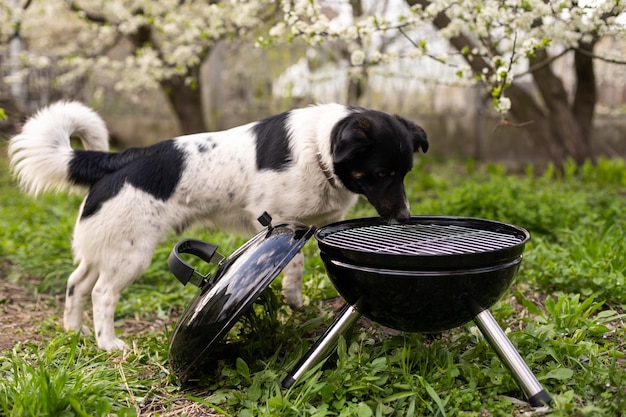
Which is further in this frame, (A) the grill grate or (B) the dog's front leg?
(B) the dog's front leg

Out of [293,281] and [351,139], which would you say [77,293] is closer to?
[293,281]

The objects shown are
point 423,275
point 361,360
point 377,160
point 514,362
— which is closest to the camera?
point 423,275

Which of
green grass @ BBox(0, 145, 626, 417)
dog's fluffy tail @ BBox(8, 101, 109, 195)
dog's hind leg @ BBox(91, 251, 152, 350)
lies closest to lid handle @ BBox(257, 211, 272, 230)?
green grass @ BBox(0, 145, 626, 417)

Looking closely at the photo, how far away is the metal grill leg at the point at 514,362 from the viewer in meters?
2.03

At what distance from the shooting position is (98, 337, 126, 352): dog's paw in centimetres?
298

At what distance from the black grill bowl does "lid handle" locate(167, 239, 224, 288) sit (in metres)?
0.51

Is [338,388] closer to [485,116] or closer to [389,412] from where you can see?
[389,412]

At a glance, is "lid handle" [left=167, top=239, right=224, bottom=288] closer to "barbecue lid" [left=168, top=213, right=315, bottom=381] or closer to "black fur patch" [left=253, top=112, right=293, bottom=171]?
"barbecue lid" [left=168, top=213, right=315, bottom=381]

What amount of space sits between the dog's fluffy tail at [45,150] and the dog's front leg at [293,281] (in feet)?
4.24

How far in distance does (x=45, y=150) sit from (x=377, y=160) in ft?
5.88

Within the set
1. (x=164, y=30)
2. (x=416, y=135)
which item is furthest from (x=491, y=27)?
(x=164, y=30)

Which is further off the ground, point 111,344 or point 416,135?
point 416,135

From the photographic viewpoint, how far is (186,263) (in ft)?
7.89

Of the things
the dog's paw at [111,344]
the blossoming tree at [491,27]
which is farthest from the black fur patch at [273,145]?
the dog's paw at [111,344]
